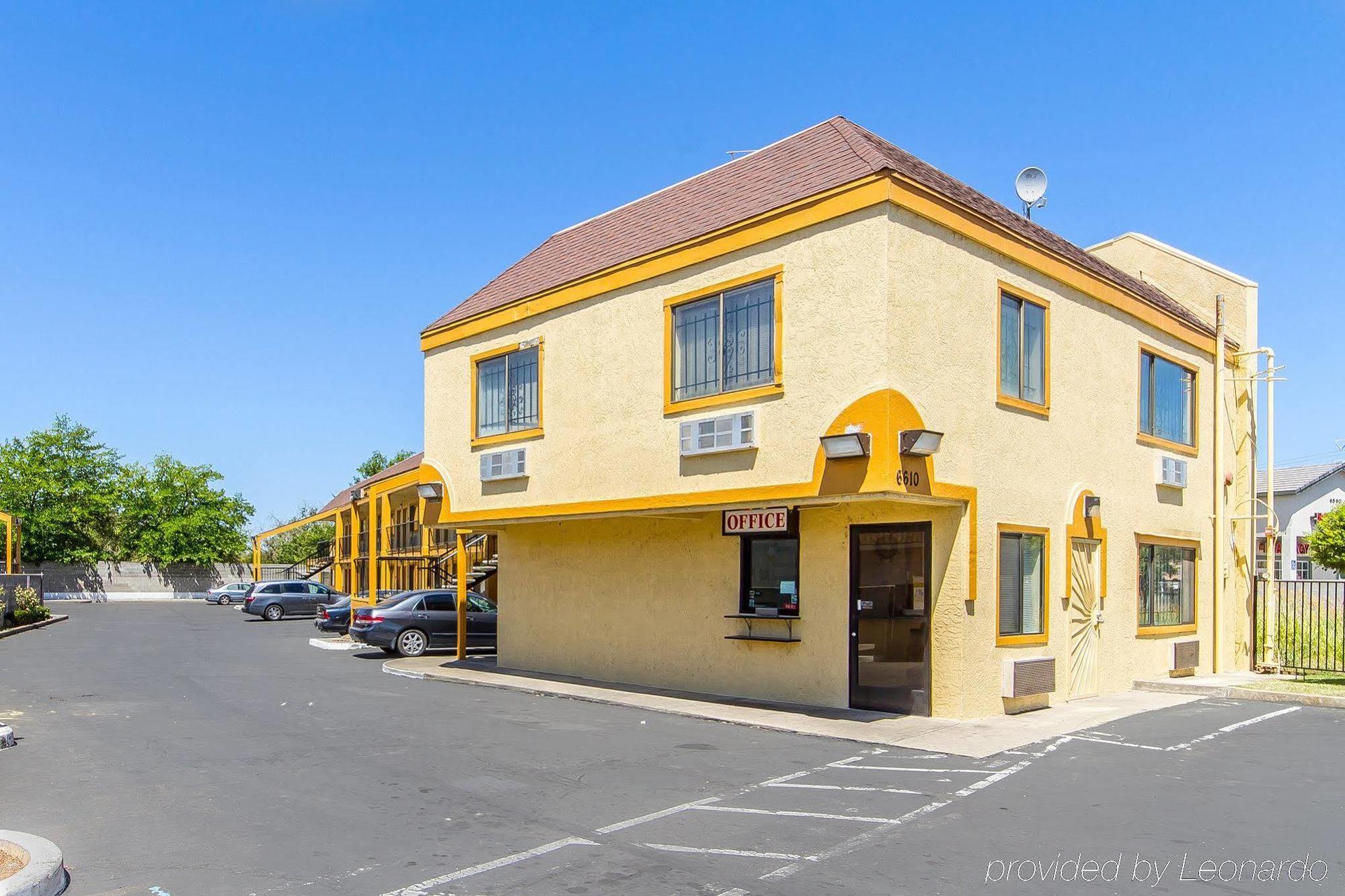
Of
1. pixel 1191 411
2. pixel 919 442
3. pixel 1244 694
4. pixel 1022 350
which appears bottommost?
pixel 1244 694

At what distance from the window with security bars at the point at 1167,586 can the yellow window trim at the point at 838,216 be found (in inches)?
144

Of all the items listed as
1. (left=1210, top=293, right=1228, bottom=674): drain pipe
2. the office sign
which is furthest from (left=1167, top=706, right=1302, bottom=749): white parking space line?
the office sign

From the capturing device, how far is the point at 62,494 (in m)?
56.5

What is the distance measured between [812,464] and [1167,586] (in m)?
8.45

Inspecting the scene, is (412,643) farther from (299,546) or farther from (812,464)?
(299,546)

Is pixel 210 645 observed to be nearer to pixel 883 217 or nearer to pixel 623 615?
pixel 623 615

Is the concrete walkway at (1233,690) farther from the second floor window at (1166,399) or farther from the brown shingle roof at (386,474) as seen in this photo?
the brown shingle roof at (386,474)

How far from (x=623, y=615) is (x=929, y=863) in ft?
34.8

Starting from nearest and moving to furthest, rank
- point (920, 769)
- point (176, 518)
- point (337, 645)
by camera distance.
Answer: point (920, 769) → point (337, 645) → point (176, 518)

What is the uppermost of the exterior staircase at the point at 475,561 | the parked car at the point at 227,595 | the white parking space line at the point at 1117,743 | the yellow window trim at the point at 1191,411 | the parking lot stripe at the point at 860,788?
the yellow window trim at the point at 1191,411

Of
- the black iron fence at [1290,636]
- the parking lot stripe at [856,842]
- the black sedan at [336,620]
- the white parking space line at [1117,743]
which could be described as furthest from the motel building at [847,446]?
the black sedan at [336,620]

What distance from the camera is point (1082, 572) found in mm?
15453

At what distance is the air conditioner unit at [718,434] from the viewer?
13695 millimetres

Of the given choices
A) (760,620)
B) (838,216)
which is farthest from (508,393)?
(838,216)
